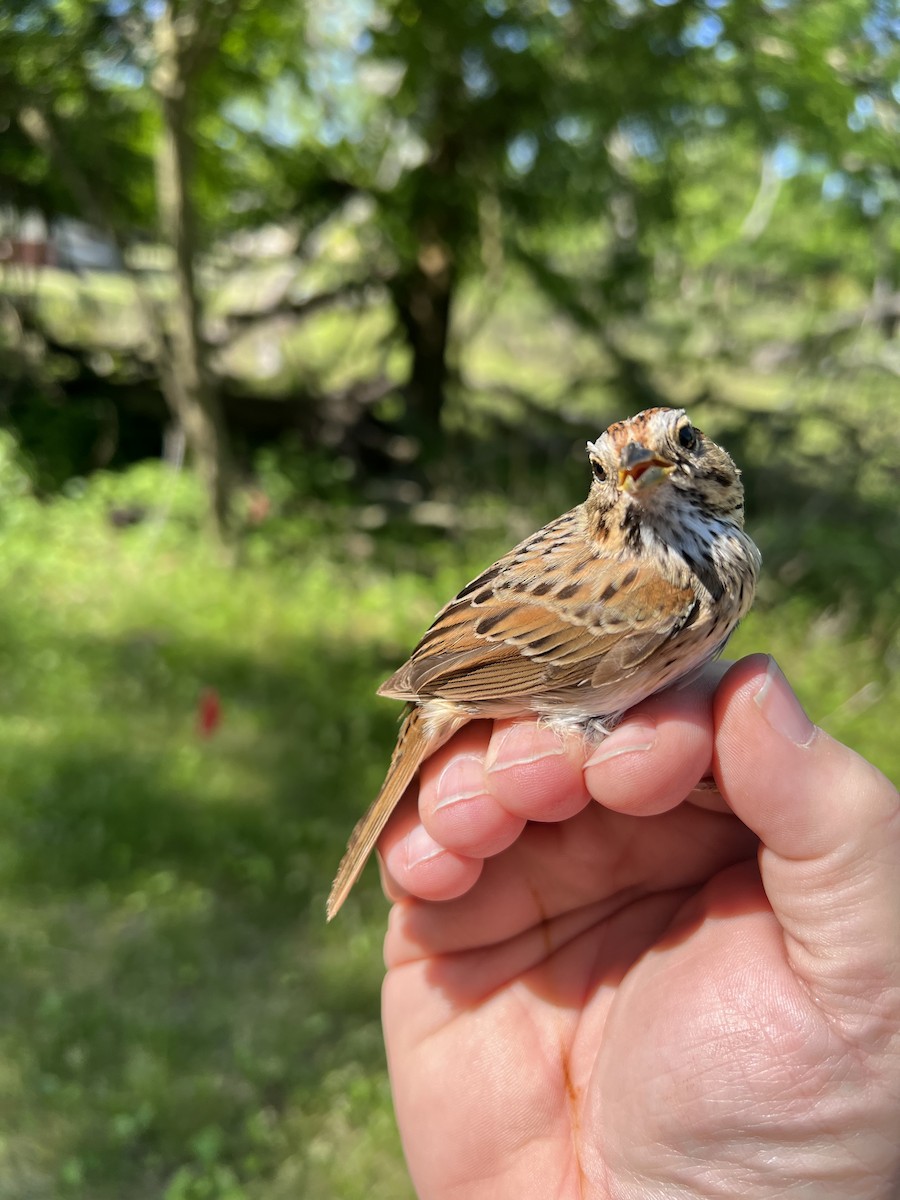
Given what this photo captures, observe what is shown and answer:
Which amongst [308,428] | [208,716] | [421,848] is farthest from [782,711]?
[308,428]

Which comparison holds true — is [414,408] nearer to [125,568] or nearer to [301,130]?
[301,130]

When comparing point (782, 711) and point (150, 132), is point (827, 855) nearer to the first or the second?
point (782, 711)

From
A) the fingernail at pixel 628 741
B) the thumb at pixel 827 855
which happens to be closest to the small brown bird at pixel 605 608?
the fingernail at pixel 628 741

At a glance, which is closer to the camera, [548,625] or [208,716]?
[548,625]

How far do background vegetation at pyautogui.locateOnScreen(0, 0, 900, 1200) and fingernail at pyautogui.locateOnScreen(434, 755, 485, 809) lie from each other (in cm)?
201

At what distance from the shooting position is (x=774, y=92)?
645cm

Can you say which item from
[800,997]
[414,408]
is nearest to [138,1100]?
[800,997]

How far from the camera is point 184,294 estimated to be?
22.0 ft

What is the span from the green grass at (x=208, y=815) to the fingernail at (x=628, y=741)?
2.25 m

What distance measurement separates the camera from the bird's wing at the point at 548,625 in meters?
2.10

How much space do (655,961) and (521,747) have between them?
592mm

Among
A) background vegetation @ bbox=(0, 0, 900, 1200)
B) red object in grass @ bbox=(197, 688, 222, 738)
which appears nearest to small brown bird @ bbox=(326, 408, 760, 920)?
background vegetation @ bbox=(0, 0, 900, 1200)

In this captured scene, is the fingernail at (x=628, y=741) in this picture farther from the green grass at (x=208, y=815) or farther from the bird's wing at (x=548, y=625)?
the green grass at (x=208, y=815)

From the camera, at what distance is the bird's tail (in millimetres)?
2393
